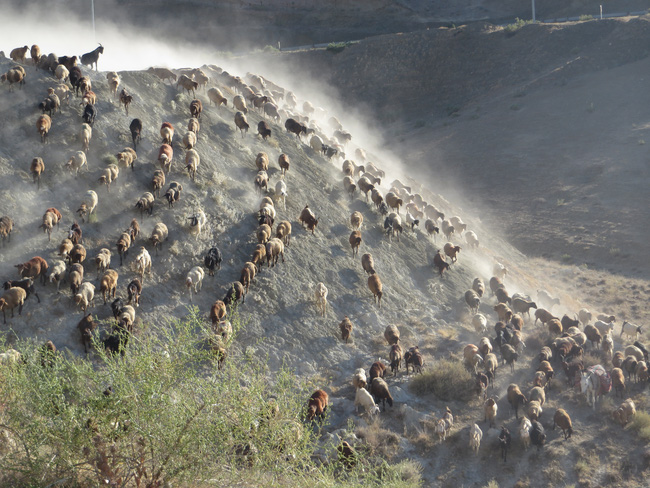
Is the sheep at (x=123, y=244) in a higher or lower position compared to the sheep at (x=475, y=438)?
higher

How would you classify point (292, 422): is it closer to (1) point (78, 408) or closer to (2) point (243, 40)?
(1) point (78, 408)

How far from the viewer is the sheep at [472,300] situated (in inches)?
893

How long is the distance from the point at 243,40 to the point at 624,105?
48.6 meters

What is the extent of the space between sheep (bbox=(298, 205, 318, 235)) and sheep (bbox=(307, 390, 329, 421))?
8.13 m

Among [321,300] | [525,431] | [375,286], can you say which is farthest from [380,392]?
[375,286]

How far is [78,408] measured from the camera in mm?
9062

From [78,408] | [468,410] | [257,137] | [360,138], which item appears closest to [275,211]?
[257,137]

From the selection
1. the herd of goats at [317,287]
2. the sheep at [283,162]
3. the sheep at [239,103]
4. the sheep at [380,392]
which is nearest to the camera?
the herd of goats at [317,287]

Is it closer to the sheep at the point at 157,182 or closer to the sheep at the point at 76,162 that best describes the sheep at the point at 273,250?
the sheep at the point at 157,182

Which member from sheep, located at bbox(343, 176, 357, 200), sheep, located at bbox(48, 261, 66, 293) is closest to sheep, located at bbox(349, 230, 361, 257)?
sheep, located at bbox(343, 176, 357, 200)

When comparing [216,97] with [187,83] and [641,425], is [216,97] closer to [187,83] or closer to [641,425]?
[187,83]

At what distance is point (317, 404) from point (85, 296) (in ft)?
20.8

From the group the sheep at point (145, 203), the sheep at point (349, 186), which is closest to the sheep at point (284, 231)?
the sheep at point (145, 203)

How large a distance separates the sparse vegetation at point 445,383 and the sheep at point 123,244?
343 inches
